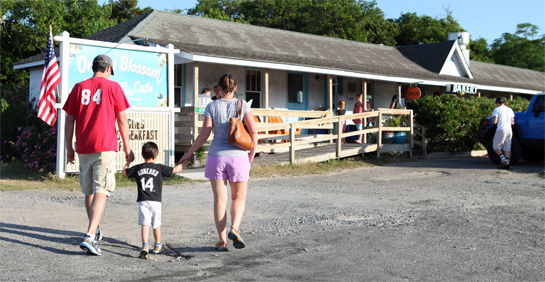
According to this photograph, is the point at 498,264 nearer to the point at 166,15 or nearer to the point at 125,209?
the point at 125,209

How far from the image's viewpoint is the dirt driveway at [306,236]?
4.72 meters

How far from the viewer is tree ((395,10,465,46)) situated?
54250 millimetres

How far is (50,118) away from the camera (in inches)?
450

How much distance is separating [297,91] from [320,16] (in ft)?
92.2

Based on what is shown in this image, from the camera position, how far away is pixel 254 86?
20250 millimetres

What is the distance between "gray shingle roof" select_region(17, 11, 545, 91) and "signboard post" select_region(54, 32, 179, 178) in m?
3.33

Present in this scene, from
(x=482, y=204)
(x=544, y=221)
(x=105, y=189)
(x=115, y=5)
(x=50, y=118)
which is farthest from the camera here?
(x=115, y=5)

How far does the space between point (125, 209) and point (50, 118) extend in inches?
171

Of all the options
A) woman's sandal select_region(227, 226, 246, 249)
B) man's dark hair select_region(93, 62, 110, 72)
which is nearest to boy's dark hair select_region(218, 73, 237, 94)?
man's dark hair select_region(93, 62, 110, 72)

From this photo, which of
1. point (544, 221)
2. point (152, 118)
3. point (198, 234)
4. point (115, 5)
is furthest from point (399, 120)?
point (115, 5)

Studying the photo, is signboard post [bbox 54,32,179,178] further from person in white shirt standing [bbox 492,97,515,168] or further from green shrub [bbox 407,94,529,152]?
green shrub [bbox 407,94,529,152]

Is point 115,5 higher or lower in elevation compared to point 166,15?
higher

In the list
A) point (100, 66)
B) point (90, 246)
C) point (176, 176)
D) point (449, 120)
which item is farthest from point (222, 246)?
point (449, 120)

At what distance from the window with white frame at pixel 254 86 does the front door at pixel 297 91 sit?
1441mm
